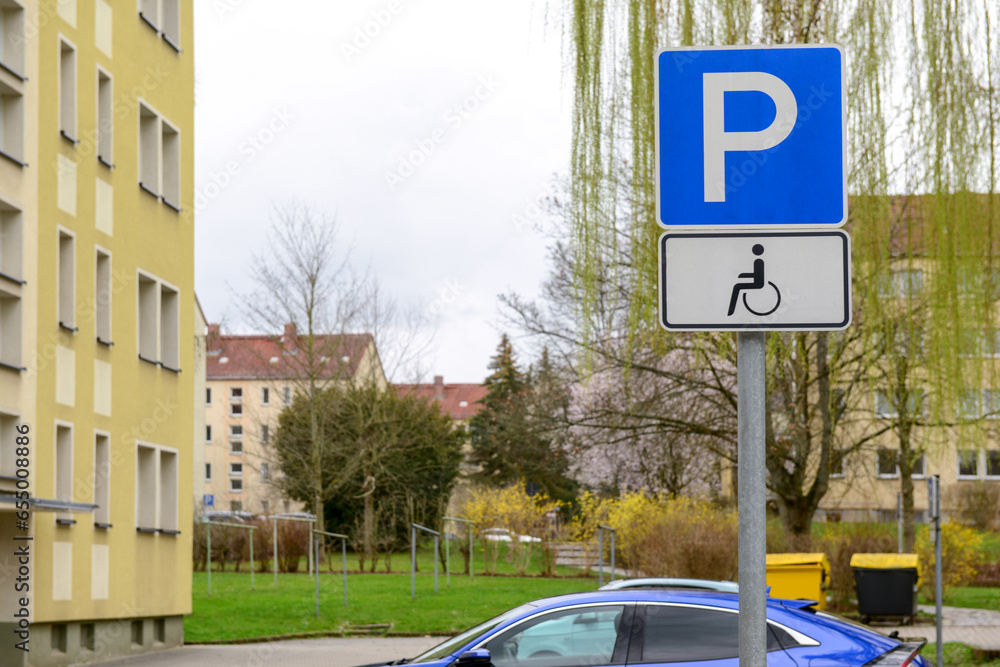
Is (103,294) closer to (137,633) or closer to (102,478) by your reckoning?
(102,478)

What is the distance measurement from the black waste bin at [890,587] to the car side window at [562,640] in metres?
15.2

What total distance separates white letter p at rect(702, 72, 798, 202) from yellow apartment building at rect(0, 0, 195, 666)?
50.8 feet

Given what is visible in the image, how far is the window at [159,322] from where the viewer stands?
23.4m

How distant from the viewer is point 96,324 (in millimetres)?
21094

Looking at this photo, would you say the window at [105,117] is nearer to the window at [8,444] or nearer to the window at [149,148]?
the window at [149,148]

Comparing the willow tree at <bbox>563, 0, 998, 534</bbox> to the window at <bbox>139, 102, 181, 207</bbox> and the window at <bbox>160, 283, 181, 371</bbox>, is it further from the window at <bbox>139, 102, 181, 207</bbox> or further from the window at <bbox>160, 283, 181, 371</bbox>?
the window at <bbox>160, 283, 181, 371</bbox>

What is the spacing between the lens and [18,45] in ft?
61.3

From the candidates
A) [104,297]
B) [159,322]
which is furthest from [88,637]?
[159,322]

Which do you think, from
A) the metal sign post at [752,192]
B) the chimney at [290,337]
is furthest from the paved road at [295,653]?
the chimney at [290,337]

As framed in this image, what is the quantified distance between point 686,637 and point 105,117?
663 inches

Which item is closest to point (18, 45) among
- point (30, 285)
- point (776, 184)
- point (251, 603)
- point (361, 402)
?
point (30, 285)

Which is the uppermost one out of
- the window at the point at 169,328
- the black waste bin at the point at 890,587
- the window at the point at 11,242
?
the window at the point at 11,242

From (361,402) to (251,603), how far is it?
740 inches

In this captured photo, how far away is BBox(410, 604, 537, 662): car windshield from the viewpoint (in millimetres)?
8391
